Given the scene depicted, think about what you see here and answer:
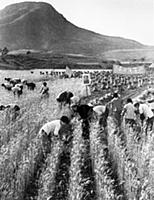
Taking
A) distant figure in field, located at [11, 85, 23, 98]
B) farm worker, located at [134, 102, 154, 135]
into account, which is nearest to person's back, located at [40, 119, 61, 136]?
farm worker, located at [134, 102, 154, 135]

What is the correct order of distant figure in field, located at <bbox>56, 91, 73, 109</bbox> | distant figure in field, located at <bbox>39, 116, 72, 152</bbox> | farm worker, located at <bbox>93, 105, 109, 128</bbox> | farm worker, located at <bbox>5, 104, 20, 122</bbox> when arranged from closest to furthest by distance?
distant figure in field, located at <bbox>39, 116, 72, 152</bbox>
farm worker, located at <bbox>5, 104, 20, 122</bbox>
farm worker, located at <bbox>93, 105, 109, 128</bbox>
distant figure in field, located at <bbox>56, 91, 73, 109</bbox>

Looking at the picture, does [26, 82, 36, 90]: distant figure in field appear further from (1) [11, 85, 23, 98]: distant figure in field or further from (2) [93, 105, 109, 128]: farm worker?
(2) [93, 105, 109, 128]: farm worker

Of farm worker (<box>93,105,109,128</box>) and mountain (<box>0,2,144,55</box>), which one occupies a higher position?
mountain (<box>0,2,144,55</box>)

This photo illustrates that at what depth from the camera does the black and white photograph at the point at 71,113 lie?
310 centimetres

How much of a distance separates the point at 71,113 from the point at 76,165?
2.25m

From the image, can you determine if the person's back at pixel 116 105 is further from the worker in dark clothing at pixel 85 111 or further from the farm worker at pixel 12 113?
the farm worker at pixel 12 113

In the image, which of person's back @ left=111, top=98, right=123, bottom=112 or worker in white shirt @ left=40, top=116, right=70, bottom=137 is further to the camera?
person's back @ left=111, top=98, right=123, bottom=112

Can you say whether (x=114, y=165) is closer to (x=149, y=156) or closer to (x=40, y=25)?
(x=149, y=156)

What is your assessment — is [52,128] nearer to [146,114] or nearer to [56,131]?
[56,131]

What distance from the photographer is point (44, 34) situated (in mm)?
6031

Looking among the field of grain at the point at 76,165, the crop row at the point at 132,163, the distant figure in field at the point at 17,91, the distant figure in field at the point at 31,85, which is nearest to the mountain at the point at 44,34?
the field of grain at the point at 76,165

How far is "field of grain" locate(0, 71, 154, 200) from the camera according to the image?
9.58 feet

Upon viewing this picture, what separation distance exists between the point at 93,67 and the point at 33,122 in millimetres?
2455

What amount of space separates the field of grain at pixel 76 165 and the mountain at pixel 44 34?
5.67 feet
